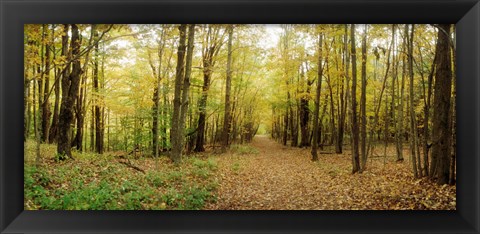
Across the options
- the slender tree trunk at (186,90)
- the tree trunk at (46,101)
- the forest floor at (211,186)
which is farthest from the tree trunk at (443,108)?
the tree trunk at (46,101)

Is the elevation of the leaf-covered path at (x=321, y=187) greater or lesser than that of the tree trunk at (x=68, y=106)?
lesser

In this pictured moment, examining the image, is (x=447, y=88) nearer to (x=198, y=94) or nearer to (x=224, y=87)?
(x=224, y=87)

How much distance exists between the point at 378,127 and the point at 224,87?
162 inches

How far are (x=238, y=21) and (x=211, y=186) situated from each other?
2.37 m

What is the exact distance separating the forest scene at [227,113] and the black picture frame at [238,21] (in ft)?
1.25

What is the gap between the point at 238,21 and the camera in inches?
112

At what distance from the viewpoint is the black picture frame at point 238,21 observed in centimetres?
270

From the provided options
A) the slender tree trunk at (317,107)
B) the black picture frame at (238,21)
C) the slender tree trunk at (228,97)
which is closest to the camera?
the black picture frame at (238,21)

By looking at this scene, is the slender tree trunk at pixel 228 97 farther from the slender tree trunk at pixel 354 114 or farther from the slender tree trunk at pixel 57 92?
the slender tree trunk at pixel 57 92

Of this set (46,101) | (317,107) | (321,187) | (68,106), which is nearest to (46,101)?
(46,101)

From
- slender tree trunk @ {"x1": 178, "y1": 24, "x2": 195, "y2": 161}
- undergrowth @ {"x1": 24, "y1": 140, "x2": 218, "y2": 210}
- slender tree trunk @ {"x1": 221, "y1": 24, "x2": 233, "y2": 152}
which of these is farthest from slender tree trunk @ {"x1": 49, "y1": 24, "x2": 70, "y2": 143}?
slender tree trunk @ {"x1": 221, "y1": 24, "x2": 233, "y2": 152}
